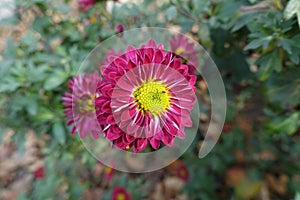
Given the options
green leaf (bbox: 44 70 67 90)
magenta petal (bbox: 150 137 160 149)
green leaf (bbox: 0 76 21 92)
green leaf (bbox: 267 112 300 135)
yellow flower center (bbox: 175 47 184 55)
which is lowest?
green leaf (bbox: 267 112 300 135)

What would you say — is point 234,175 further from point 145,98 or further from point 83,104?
point 145,98

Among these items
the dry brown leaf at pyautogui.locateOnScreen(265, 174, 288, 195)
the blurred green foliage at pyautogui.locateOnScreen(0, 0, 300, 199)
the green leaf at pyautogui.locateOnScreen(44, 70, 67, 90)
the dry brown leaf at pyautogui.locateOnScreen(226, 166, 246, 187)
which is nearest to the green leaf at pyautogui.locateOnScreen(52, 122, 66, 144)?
the blurred green foliage at pyautogui.locateOnScreen(0, 0, 300, 199)

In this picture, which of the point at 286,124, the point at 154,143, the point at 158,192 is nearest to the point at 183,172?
the point at 158,192

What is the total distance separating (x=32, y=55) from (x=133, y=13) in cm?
39

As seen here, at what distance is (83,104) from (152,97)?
27 cm

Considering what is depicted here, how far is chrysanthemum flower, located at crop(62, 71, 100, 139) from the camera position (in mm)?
759

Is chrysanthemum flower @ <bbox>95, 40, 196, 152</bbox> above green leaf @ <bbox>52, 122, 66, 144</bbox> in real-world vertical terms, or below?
below

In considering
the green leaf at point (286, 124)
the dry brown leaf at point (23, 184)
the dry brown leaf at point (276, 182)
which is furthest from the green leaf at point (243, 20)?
the dry brown leaf at point (23, 184)

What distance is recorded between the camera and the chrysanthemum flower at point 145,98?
0.56 metres

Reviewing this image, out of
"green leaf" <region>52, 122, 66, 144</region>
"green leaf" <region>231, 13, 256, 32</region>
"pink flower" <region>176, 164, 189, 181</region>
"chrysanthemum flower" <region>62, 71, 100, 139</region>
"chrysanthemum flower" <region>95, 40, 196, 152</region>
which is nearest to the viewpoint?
"chrysanthemum flower" <region>95, 40, 196, 152</region>

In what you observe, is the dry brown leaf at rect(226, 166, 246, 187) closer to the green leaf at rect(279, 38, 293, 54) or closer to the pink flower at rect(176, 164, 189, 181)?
the pink flower at rect(176, 164, 189, 181)

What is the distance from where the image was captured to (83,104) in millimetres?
788

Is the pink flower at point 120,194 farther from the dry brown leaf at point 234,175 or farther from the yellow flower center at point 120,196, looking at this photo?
the dry brown leaf at point 234,175

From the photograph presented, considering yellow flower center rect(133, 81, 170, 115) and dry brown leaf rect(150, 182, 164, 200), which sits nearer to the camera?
yellow flower center rect(133, 81, 170, 115)
